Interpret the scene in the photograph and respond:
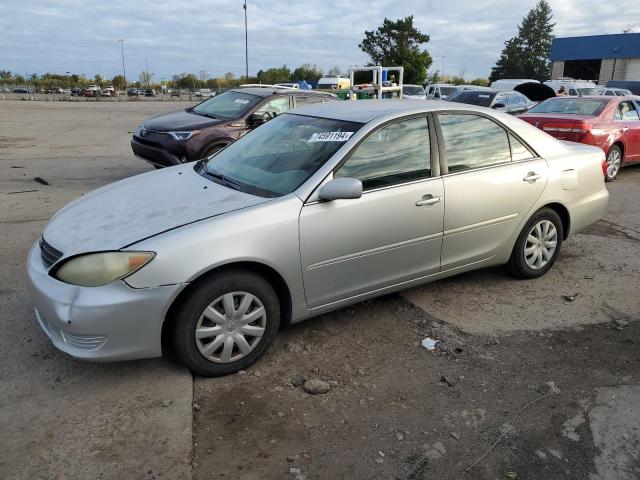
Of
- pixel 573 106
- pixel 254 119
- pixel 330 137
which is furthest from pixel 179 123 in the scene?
pixel 573 106

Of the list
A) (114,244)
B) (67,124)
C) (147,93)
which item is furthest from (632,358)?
(147,93)

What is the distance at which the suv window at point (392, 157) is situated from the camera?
3.63m

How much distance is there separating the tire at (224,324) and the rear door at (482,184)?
1.53 m

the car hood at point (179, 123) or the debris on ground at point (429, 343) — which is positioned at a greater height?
the car hood at point (179, 123)

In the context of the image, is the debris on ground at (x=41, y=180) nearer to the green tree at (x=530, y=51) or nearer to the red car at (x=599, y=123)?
the red car at (x=599, y=123)

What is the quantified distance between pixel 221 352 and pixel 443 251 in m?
1.83

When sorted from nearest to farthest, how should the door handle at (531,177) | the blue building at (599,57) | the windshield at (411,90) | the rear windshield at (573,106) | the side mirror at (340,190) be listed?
the side mirror at (340,190), the door handle at (531,177), the rear windshield at (573,106), the windshield at (411,90), the blue building at (599,57)

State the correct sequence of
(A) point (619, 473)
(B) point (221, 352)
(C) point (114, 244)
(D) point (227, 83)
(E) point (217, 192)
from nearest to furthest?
1. (A) point (619, 473)
2. (C) point (114, 244)
3. (B) point (221, 352)
4. (E) point (217, 192)
5. (D) point (227, 83)

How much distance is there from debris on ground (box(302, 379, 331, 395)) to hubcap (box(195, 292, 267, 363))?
41 centimetres

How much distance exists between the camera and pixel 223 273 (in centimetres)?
310

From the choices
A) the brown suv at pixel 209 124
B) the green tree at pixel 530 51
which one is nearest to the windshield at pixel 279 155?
the brown suv at pixel 209 124

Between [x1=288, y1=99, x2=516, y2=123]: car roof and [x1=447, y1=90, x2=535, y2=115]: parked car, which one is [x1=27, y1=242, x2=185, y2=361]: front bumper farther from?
[x1=447, y1=90, x2=535, y2=115]: parked car

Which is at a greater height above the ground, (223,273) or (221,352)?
(223,273)

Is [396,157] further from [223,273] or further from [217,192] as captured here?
[223,273]
